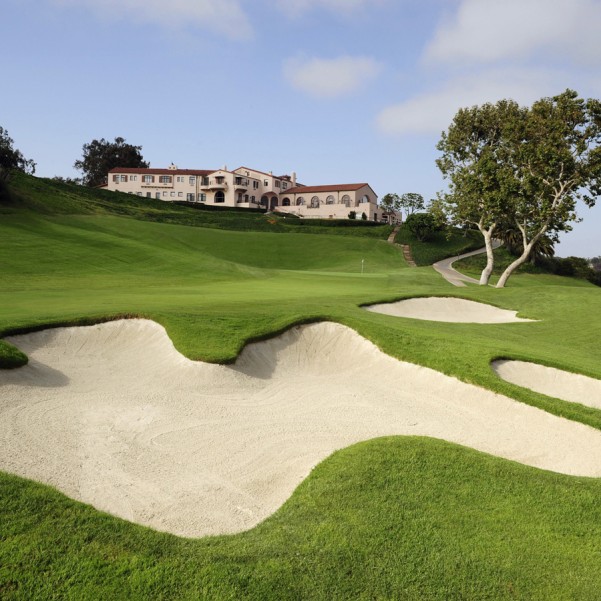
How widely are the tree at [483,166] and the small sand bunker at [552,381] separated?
2703 cm

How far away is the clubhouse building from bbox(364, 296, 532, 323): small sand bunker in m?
77.6

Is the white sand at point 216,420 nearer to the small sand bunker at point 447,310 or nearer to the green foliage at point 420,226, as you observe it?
the small sand bunker at point 447,310

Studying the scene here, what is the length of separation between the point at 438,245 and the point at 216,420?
68.5m

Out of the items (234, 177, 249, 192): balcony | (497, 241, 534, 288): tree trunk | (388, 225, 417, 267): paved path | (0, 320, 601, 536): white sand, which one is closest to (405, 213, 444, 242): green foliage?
(388, 225, 417, 267): paved path

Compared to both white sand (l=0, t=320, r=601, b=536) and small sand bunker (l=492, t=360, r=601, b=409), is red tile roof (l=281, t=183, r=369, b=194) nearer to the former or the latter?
white sand (l=0, t=320, r=601, b=536)

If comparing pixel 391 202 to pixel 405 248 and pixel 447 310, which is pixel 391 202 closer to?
pixel 405 248

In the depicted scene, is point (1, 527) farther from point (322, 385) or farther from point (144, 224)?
point (144, 224)

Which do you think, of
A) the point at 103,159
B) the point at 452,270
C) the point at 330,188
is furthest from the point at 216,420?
the point at 103,159

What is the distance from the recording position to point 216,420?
33.7 feet

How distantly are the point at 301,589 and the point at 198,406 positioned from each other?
6136 mm

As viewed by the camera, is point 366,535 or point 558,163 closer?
point 366,535

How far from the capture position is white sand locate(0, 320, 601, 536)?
750 cm

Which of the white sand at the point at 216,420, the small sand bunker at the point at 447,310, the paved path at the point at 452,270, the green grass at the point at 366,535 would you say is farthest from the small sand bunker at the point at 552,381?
the paved path at the point at 452,270

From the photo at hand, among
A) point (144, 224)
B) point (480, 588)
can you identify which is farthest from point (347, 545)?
point (144, 224)
